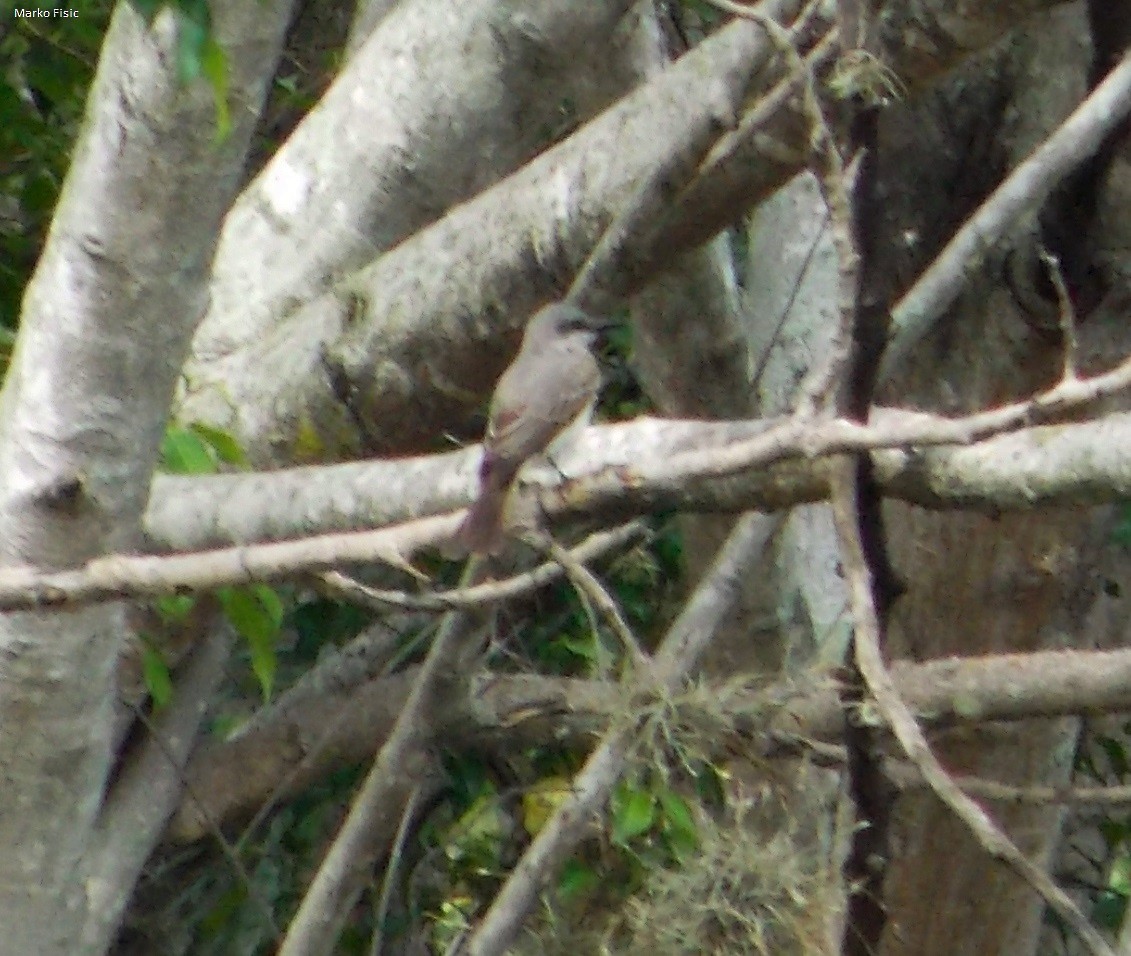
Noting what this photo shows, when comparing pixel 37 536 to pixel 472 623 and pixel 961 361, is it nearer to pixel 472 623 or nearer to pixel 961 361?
pixel 472 623

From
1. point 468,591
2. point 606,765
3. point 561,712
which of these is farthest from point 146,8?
point 561,712

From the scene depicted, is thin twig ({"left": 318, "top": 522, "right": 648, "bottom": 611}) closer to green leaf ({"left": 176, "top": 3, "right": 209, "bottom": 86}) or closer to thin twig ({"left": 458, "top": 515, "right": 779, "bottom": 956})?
green leaf ({"left": 176, "top": 3, "right": 209, "bottom": 86})

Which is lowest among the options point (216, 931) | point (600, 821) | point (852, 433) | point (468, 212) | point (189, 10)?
point (216, 931)

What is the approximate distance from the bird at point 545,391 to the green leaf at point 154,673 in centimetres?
64

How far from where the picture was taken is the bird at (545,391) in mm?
2850

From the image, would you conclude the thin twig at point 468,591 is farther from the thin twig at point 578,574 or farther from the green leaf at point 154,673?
the green leaf at point 154,673

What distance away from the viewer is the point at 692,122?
2631 millimetres

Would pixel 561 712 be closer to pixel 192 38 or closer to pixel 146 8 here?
pixel 192 38

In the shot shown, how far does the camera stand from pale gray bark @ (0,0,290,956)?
86.0 inches

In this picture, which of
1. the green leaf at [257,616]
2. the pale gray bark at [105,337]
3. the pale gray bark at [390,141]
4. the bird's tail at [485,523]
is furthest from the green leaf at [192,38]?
the pale gray bark at [390,141]

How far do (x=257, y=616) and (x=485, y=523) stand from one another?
452 millimetres

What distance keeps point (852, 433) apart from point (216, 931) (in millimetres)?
2656

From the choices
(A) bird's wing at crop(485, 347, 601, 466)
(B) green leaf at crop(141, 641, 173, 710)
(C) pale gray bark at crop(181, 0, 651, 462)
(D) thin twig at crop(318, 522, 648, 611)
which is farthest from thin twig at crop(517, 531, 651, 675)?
(C) pale gray bark at crop(181, 0, 651, 462)

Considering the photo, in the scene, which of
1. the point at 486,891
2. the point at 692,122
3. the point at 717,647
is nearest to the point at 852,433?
the point at 692,122
